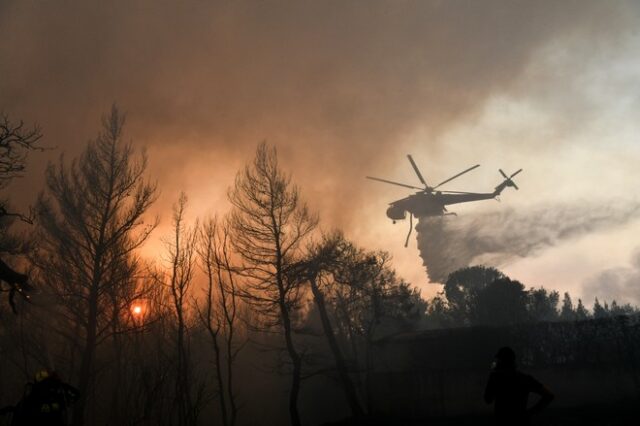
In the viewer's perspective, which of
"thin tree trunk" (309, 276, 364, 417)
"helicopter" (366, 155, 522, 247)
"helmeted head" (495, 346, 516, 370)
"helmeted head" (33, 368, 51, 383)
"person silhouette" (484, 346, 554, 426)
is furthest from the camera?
"helicopter" (366, 155, 522, 247)


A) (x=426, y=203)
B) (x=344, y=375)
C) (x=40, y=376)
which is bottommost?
(x=344, y=375)

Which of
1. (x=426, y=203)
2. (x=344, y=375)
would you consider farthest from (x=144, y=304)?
(x=426, y=203)

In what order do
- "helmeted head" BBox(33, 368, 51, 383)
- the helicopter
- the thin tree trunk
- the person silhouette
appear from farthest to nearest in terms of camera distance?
→ the helicopter
the thin tree trunk
"helmeted head" BBox(33, 368, 51, 383)
the person silhouette

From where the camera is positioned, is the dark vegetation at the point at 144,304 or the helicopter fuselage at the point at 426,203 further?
the helicopter fuselage at the point at 426,203

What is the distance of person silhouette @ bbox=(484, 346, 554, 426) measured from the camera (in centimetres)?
607

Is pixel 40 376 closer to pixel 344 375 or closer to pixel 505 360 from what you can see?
pixel 505 360

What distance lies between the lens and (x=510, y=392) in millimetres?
6172

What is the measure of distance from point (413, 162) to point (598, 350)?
60.8 meters

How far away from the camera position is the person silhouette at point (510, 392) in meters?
6.07

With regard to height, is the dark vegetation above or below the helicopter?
below

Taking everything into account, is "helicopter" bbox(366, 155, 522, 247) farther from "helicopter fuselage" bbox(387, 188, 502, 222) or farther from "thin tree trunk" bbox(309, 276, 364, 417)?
"thin tree trunk" bbox(309, 276, 364, 417)

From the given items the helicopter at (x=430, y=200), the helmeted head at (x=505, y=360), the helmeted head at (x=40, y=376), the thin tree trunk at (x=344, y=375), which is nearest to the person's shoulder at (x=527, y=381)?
the helmeted head at (x=505, y=360)

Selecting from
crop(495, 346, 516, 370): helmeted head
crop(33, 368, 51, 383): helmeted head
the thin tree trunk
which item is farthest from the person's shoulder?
the thin tree trunk

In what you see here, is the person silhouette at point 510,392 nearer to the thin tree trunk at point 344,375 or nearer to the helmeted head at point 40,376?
the helmeted head at point 40,376
